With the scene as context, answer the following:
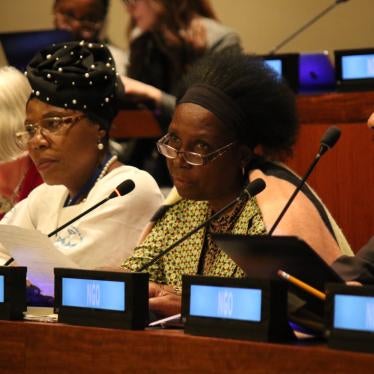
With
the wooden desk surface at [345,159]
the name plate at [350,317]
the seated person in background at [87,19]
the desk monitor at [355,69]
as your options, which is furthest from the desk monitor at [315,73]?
the name plate at [350,317]

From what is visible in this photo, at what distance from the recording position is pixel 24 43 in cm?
451

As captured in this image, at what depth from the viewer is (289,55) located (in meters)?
3.91

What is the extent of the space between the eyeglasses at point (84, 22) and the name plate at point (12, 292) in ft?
7.85

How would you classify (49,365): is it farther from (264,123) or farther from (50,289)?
(264,123)

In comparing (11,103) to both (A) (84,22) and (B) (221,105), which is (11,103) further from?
(B) (221,105)

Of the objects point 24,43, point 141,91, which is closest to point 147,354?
A: point 141,91

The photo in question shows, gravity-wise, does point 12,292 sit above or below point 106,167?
below

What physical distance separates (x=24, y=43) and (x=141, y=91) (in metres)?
0.74

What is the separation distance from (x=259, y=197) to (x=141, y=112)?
4.80ft

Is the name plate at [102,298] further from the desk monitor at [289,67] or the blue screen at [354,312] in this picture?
the desk monitor at [289,67]

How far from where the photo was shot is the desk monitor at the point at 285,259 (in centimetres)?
203

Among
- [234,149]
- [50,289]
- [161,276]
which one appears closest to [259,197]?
[234,149]

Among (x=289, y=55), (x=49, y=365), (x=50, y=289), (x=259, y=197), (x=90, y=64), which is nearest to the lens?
(x=49, y=365)

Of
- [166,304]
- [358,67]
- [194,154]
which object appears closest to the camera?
[166,304]
